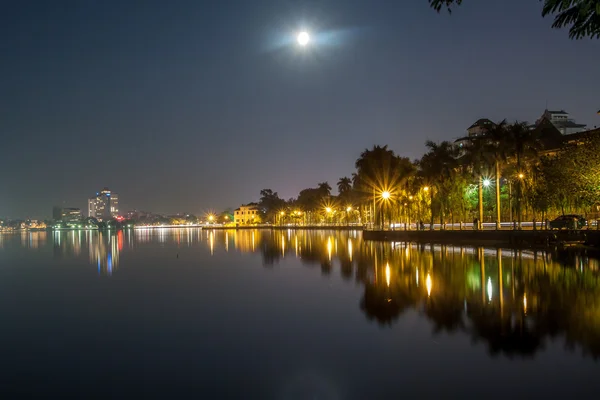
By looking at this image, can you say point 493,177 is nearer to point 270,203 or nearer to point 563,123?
point 563,123

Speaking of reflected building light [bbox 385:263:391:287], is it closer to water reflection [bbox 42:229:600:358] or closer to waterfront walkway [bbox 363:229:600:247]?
water reflection [bbox 42:229:600:358]

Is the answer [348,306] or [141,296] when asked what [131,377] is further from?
[141,296]

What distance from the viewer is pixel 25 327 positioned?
538 inches

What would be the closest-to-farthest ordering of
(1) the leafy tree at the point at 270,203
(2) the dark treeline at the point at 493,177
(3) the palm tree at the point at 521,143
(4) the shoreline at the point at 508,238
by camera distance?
(4) the shoreline at the point at 508,238, (2) the dark treeline at the point at 493,177, (3) the palm tree at the point at 521,143, (1) the leafy tree at the point at 270,203

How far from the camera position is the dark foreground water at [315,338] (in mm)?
8164

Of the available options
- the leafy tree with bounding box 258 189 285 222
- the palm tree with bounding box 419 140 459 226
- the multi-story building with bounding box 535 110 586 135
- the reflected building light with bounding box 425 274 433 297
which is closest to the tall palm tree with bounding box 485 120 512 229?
the palm tree with bounding box 419 140 459 226

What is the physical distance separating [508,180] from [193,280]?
4452 centimetres

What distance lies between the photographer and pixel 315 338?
1142 cm

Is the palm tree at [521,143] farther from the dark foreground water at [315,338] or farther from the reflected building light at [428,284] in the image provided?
the reflected building light at [428,284]

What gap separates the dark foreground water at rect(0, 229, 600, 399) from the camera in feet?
26.8

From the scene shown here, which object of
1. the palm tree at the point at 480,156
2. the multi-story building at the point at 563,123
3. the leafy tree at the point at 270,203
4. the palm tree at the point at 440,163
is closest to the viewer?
the palm tree at the point at 480,156

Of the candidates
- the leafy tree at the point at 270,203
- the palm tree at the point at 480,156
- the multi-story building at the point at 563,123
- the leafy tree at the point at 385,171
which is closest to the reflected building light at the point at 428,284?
the palm tree at the point at 480,156

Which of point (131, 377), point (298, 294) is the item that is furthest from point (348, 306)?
point (131, 377)

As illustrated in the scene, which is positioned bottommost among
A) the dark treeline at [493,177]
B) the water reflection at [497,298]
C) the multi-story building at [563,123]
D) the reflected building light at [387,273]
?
the reflected building light at [387,273]
